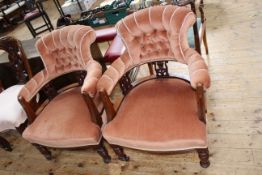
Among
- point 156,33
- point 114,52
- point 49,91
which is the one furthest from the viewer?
point 114,52

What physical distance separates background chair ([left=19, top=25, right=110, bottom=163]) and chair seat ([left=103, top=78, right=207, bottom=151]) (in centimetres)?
17

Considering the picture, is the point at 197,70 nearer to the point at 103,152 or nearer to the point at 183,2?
the point at 103,152

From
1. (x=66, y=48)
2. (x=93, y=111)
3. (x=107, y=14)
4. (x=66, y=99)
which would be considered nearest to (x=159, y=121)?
(x=93, y=111)

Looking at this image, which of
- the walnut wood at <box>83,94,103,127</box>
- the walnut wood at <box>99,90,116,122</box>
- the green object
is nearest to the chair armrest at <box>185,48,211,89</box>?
the walnut wood at <box>99,90,116,122</box>

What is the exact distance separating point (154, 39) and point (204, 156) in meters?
0.81

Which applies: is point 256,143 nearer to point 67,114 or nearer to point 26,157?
point 67,114

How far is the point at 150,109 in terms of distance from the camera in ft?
5.09

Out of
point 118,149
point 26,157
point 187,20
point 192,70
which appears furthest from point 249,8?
point 26,157

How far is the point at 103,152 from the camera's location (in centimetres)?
178

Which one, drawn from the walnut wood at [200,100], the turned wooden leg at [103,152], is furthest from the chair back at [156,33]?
the turned wooden leg at [103,152]

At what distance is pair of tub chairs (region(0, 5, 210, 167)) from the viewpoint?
1.39 metres

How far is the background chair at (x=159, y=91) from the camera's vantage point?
4.45 feet

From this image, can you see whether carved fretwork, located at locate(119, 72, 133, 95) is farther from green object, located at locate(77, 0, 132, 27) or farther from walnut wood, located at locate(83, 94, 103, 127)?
green object, located at locate(77, 0, 132, 27)

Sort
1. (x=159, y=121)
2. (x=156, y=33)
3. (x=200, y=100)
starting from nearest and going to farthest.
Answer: (x=200, y=100), (x=159, y=121), (x=156, y=33)
